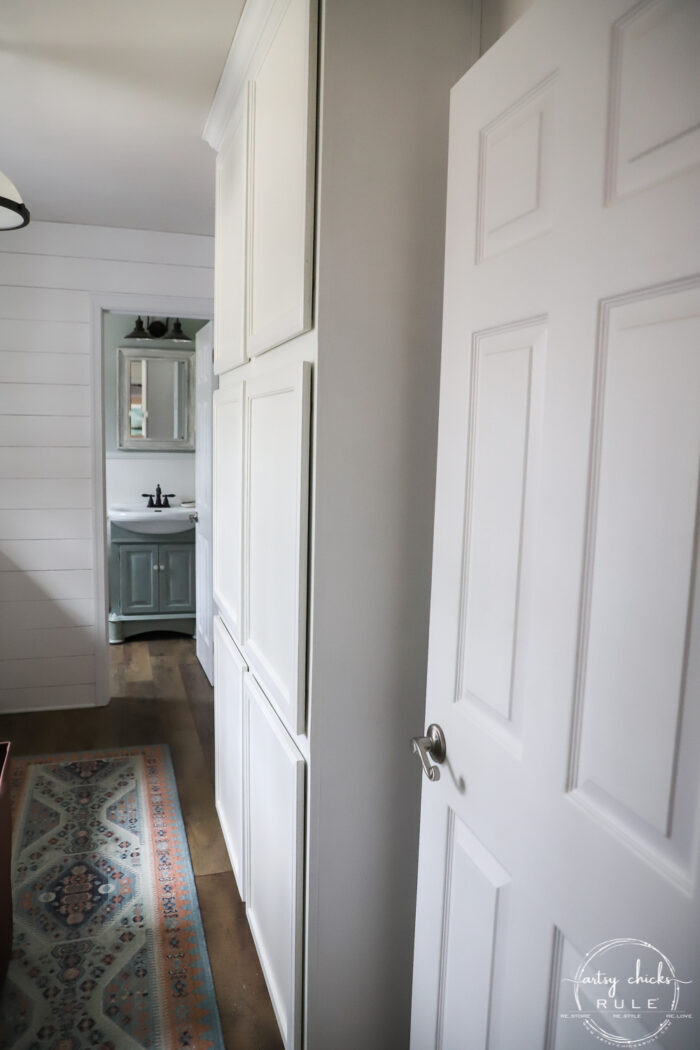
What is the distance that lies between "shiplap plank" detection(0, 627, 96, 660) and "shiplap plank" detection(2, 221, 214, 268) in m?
1.88

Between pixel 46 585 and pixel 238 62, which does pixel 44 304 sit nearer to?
pixel 46 585

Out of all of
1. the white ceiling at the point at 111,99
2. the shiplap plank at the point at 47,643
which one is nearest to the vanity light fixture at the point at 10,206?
the white ceiling at the point at 111,99

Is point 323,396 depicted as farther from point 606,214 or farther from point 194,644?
point 194,644

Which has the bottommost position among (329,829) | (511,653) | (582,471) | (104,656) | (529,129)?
(104,656)

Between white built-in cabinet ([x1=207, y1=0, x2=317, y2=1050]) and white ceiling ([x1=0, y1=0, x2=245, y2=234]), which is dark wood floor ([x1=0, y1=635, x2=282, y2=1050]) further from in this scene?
white ceiling ([x1=0, y1=0, x2=245, y2=234])

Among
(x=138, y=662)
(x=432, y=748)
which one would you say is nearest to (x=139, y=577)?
(x=138, y=662)

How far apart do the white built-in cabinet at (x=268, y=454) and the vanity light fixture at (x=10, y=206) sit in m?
0.58


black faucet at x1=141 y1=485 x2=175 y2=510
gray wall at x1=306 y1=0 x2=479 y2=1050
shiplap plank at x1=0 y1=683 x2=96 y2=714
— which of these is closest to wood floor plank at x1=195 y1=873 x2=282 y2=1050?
gray wall at x1=306 y1=0 x2=479 y2=1050

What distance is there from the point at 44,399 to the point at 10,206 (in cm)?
172

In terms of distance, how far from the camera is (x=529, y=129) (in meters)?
0.98

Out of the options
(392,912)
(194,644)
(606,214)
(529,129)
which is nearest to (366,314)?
(529,129)

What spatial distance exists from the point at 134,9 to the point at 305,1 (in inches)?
24.3

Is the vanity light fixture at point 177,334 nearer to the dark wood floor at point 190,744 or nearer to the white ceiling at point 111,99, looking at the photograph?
the white ceiling at point 111,99

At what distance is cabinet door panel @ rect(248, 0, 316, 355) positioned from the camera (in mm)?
1358
